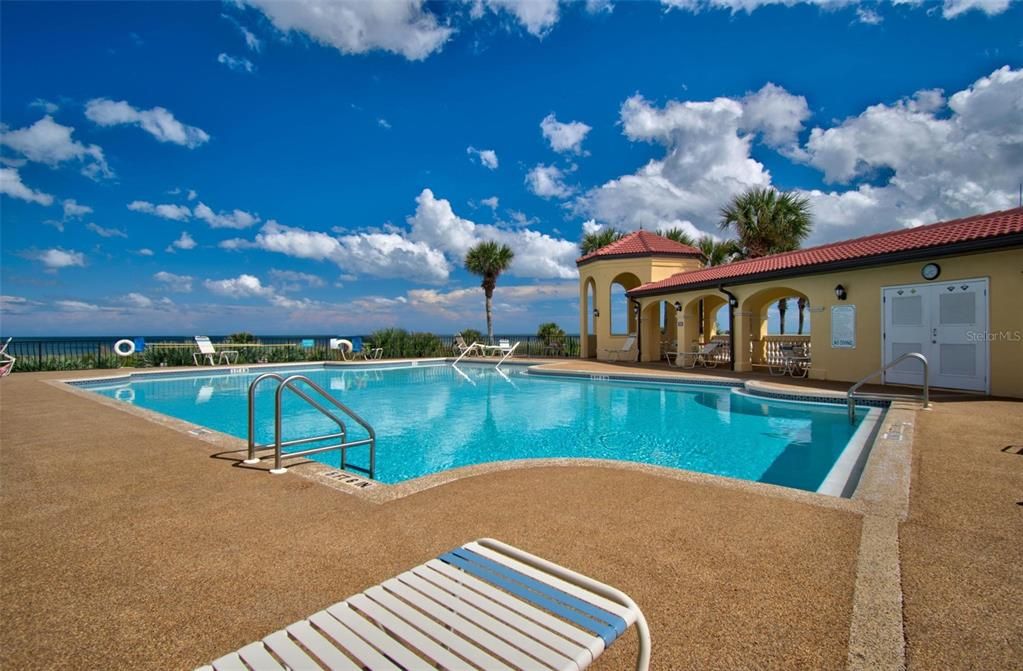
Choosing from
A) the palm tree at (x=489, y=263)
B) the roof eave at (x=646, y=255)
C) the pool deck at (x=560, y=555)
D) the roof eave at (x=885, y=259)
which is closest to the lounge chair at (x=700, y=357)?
the roof eave at (x=885, y=259)

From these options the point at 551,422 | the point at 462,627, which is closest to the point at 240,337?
the point at 551,422

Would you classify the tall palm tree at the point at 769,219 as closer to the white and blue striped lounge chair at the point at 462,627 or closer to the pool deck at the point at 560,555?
the pool deck at the point at 560,555

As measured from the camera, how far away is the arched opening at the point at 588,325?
21453 mm

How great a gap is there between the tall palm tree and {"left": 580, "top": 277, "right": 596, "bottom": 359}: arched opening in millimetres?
7344

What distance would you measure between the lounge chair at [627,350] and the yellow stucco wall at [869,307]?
Answer: 2554mm

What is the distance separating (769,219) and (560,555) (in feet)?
74.6

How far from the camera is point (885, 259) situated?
10484 mm

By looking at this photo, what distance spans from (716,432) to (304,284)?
120 ft

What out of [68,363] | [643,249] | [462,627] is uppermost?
[643,249]

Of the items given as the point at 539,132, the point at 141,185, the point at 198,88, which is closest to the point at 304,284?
the point at 141,185

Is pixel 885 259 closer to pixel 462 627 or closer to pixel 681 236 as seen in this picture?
pixel 462 627

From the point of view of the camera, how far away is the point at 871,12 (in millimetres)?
10680

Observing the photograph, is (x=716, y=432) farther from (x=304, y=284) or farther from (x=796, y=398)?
(x=304, y=284)

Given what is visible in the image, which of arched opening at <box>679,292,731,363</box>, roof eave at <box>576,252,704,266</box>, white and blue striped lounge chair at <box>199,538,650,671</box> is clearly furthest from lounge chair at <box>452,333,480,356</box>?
white and blue striped lounge chair at <box>199,538,650,671</box>
